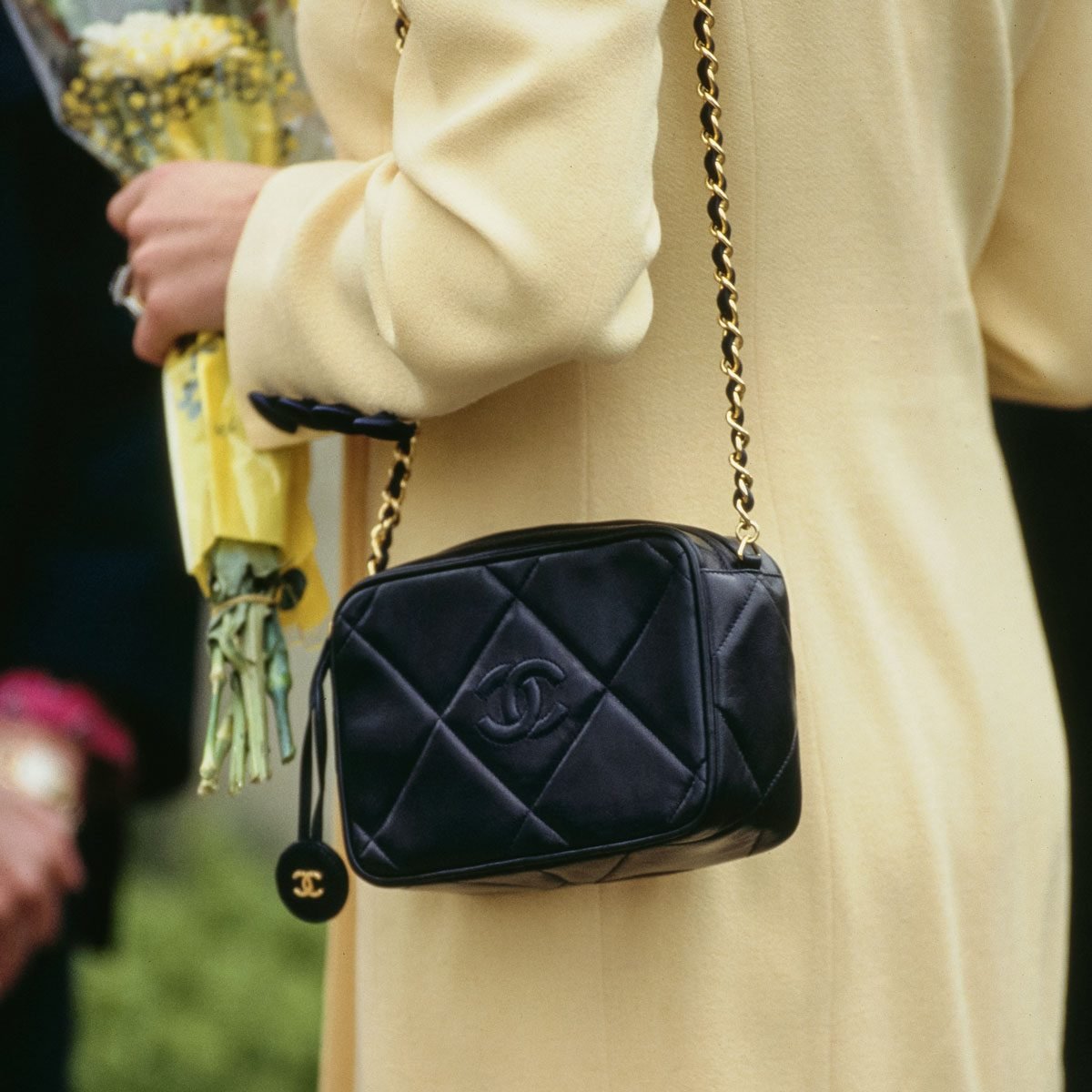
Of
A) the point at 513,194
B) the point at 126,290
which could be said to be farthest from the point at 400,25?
the point at 126,290

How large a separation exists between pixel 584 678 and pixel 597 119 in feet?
1.12

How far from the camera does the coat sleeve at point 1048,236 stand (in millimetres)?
1286

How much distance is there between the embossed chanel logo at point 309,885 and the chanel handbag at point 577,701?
3.4 inches

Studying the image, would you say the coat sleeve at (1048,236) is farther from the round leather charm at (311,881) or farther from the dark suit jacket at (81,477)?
the dark suit jacket at (81,477)

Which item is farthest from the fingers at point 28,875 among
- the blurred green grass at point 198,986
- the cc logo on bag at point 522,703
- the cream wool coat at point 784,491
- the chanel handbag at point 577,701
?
the blurred green grass at point 198,986

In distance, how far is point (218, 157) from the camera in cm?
144

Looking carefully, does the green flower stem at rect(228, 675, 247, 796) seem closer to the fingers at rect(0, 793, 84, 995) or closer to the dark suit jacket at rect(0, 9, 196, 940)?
the fingers at rect(0, 793, 84, 995)

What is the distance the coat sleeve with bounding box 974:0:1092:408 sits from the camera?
1.29 m

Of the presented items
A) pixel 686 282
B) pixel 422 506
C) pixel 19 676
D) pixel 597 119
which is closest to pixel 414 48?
pixel 597 119

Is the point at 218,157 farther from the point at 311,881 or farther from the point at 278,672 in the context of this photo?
the point at 311,881

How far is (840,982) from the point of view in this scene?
1.10m

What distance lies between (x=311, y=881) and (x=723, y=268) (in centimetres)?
52

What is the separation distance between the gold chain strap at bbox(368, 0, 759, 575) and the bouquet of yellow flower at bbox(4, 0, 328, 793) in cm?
39

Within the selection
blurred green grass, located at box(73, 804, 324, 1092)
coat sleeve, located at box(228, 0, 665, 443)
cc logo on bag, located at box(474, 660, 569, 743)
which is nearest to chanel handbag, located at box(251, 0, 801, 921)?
cc logo on bag, located at box(474, 660, 569, 743)
